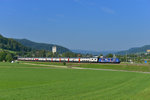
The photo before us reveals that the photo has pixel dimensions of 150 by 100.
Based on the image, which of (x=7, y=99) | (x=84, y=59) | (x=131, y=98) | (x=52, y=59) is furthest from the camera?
(x=52, y=59)

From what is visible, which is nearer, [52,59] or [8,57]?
[52,59]

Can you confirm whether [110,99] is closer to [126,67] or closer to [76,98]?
[76,98]

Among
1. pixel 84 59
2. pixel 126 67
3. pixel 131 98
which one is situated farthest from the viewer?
pixel 84 59

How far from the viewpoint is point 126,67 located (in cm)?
7725

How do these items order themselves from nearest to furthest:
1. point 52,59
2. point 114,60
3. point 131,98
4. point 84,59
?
point 131,98 < point 114,60 < point 84,59 < point 52,59

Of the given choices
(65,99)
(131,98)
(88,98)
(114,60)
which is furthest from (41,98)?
(114,60)

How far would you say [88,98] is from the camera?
1770 centimetres

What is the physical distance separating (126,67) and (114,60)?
31.3 m

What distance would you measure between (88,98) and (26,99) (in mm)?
5062

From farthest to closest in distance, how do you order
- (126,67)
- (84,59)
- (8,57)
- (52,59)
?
1. (8,57)
2. (52,59)
3. (84,59)
4. (126,67)

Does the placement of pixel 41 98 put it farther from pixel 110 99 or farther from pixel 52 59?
pixel 52 59

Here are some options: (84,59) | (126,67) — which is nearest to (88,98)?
(126,67)

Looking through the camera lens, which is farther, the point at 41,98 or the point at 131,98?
the point at 131,98

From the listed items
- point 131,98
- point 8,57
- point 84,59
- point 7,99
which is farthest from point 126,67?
point 8,57
